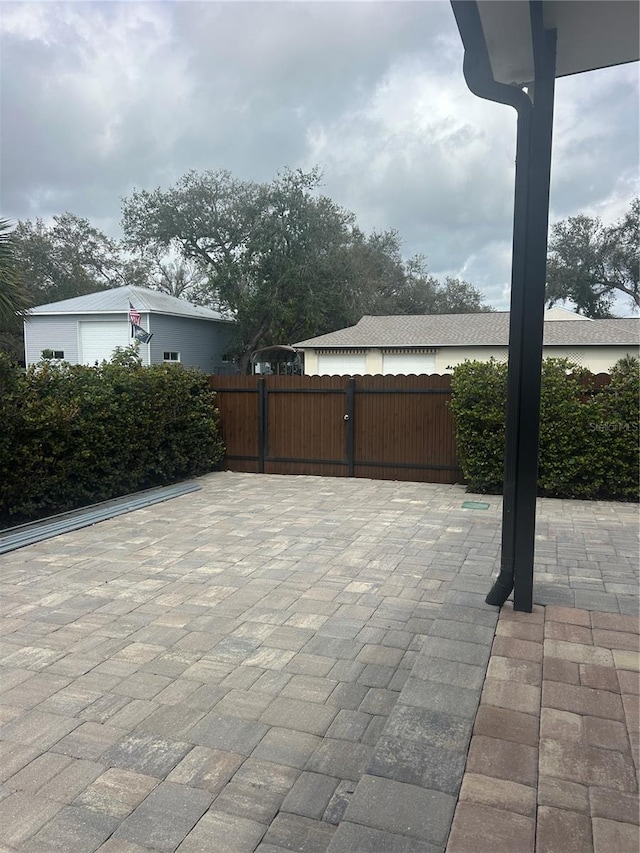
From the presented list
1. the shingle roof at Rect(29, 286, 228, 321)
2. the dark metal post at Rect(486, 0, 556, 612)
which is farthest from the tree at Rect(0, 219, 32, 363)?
the shingle roof at Rect(29, 286, 228, 321)

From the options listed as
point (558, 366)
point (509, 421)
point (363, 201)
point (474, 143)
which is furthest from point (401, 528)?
point (363, 201)

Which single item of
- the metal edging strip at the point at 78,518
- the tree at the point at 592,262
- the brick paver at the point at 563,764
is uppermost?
the tree at the point at 592,262

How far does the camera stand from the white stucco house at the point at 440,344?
68.1ft

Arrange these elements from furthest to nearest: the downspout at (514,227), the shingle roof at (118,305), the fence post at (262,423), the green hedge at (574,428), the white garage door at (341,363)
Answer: the white garage door at (341,363) → the shingle roof at (118,305) → the fence post at (262,423) → the green hedge at (574,428) → the downspout at (514,227)

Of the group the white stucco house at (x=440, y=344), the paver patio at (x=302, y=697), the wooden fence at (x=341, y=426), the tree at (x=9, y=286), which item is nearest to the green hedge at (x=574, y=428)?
the wooden fence at (x=341, y=426)

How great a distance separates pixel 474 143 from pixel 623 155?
3.62 metres

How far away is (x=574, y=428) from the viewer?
724 centimetres

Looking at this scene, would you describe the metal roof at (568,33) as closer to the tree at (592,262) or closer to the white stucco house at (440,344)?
the white stucco house at (440,344)

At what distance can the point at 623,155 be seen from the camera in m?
3.58

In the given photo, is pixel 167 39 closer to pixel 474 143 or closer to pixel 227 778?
pixel 474 143

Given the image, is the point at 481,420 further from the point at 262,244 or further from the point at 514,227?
the point at 262,244

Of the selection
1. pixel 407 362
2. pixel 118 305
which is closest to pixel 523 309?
pixel 407 362

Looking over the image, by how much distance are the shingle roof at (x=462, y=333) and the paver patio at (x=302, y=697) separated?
1761 centimetres

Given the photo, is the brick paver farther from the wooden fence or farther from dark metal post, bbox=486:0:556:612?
the wooden fence
